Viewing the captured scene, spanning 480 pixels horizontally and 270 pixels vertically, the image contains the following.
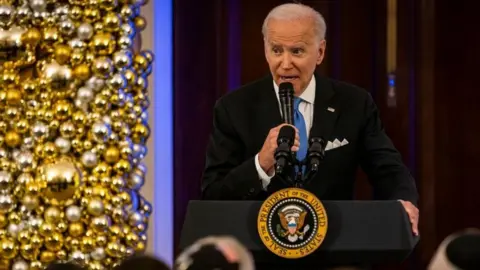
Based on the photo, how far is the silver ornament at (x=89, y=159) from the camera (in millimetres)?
4352

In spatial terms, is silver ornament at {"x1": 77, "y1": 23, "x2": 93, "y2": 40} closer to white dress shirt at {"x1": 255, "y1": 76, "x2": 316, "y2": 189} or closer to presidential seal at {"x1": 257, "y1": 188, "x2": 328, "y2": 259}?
white dress shirt at {"x1": 255, "y1": 76, "x2": 316, "y2": 189}

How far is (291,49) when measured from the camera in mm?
2996

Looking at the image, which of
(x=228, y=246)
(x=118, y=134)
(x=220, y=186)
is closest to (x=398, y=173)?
(x=220, y=186)

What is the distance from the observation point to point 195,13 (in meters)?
4.68

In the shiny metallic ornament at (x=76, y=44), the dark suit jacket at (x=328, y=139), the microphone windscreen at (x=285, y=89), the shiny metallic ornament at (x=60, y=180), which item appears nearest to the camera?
the microphone windscreen at (x=285, y=89)

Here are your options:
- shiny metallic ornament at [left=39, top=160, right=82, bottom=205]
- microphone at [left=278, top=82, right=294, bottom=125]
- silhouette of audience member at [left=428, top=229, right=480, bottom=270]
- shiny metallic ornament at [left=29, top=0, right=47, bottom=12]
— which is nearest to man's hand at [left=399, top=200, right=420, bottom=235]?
microphone at [left=278, top=82, right=294, bottom=125]

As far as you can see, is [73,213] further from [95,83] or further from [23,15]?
[23,15]

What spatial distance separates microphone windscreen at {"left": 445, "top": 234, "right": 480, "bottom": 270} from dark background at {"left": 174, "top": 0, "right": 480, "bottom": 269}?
3.13m

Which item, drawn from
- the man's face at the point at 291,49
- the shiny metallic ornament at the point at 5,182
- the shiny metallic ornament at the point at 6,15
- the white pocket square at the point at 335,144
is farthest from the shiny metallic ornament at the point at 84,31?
the white pocket square at the point at 335,144

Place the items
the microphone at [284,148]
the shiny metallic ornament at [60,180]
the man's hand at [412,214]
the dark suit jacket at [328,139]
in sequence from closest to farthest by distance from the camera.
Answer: the microphone at [284,148]
the man's hand at [412,214]
the dark suit jacket at [328,139]
the shiny metallic ornament at [60,180]

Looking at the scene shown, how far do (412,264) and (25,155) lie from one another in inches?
66.7

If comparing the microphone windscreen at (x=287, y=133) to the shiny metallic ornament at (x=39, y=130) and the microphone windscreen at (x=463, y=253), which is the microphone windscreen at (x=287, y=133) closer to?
the microphone windscreen at (x=463, y=253)

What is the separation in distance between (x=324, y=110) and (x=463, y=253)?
1.55 metres

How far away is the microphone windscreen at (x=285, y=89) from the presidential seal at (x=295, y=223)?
1.14 feet
